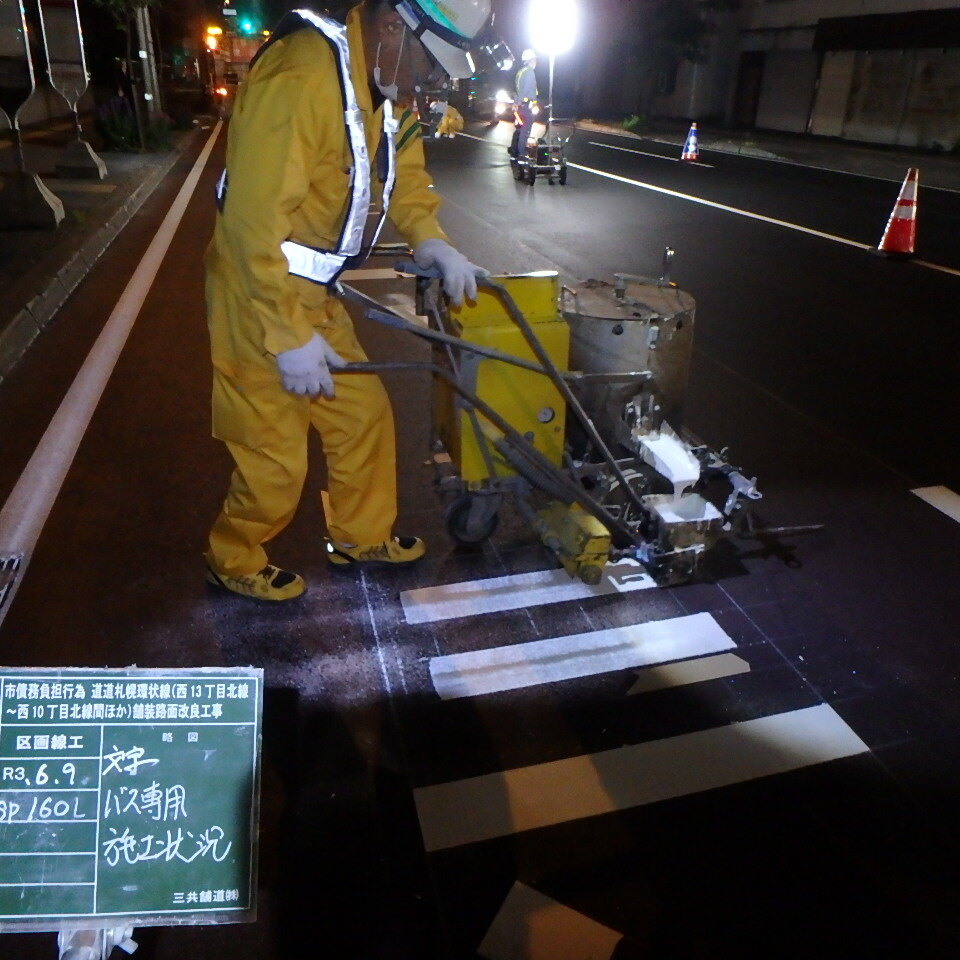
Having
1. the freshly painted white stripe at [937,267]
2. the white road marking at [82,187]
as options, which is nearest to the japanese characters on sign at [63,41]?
the white road marking at [82,187]

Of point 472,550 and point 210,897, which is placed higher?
point 210,897

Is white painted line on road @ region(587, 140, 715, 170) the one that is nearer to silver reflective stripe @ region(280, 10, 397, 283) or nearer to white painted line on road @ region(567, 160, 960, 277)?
white painted line on road @ region(567, 160, 960, 277)

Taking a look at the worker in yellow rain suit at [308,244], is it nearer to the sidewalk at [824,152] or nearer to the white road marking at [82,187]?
the white road marking at [82,187]

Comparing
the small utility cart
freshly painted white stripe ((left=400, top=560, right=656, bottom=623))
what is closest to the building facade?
the small utility cart

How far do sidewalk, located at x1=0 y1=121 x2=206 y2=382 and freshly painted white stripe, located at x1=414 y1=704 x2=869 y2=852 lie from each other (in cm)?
493

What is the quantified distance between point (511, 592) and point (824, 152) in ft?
81.9

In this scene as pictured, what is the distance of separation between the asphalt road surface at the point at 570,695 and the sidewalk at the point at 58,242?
3.17 ft

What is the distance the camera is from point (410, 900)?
2309 millimetres

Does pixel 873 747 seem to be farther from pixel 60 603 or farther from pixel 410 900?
pixel 60 603

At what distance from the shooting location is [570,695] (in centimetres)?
306

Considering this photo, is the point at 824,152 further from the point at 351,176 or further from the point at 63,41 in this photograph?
the point at 351,176

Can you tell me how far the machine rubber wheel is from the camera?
3.82m

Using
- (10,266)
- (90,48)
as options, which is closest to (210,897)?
(10,266)

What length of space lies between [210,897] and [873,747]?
211 centimetres
